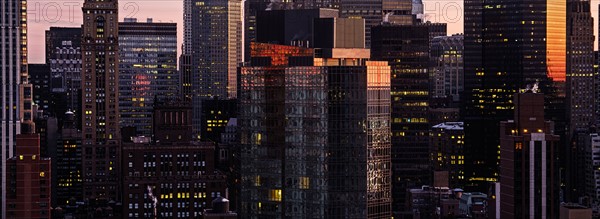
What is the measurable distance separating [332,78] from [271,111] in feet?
37.0

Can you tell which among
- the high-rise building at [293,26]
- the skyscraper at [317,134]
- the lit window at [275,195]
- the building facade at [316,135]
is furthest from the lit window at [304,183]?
the high-rise building at [293,26]

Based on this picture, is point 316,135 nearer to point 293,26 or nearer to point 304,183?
point 304,183

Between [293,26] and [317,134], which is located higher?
[293,26]

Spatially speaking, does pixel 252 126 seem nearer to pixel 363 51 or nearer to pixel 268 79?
pixel 268 79

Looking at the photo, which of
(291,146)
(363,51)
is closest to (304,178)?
(291,146)

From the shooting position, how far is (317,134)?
193m

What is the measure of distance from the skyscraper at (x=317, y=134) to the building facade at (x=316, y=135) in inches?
5.4

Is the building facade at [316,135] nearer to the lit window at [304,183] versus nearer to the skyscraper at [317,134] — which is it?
the lit window at [304,183]

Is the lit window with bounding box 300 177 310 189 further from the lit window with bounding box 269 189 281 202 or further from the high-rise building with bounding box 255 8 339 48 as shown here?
the high-rise building with bounding box 255 8 339 48

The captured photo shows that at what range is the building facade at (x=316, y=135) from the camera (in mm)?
191750

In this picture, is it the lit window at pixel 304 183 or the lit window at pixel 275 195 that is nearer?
the lit window at pixel 304 183

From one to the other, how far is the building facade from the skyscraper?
138mm

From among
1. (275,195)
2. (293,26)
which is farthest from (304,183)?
(293,26)

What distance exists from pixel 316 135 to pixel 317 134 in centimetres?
32
